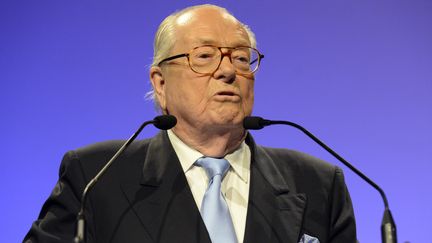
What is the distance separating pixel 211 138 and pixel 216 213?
27 centimetres

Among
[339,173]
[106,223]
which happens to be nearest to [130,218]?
[106,223]

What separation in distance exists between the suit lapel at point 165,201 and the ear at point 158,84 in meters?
0.19

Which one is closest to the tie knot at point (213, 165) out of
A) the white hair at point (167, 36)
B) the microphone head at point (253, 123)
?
the microphone head at point (253, 123)

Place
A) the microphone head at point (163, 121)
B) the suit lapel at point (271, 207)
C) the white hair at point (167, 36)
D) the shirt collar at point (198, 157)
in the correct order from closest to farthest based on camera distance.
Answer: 1. the microphone head at point (163, 121)
2. the suit lapel at point (271, 207)
3. the shirt collar at point (198, 157)
4. the white hair at point (167, 36)

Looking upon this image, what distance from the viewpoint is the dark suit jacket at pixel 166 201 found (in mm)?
1734

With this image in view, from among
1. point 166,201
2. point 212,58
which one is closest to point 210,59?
point 212,58

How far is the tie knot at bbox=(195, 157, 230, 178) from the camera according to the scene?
6.06 ft

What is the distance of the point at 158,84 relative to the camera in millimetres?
2080

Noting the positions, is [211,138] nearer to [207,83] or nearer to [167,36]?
[207,83]

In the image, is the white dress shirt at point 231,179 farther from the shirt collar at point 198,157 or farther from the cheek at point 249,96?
the cheek at point 249,96

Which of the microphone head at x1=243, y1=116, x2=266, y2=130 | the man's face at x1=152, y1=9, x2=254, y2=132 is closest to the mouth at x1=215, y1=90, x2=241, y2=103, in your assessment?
the man's face at x1=152, y1=9, x2=254, y2=132

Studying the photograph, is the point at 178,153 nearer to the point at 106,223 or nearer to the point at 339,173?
the point at 106,223

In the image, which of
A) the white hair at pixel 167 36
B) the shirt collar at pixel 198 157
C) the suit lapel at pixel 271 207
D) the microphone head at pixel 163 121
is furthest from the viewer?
the white hair at pixel 167 36

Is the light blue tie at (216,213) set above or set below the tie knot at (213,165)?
below
